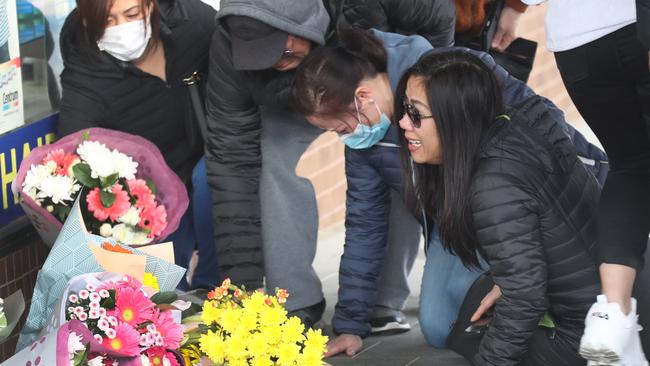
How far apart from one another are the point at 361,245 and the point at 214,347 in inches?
53.6

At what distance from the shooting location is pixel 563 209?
3.57m

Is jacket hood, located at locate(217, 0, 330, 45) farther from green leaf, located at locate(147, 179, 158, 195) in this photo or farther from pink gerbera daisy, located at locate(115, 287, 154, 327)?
pink gerbera daisy, located at locate(115, 287, 154, 327)

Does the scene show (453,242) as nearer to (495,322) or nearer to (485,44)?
(495,322)

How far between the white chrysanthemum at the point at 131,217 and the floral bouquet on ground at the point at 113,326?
0.67m

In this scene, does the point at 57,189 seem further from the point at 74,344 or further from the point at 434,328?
the point at 434,328

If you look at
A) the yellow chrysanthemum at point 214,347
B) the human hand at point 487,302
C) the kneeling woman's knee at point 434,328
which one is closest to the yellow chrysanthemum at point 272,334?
the yellow chrysanthemum at point 214,347

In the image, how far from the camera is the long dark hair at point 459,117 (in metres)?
3.51

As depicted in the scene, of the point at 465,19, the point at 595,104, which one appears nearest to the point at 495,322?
the point at 595,104

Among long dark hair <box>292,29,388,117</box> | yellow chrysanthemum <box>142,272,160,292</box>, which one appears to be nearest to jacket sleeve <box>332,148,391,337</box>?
long dark hair <box>292,29,388,117</box>

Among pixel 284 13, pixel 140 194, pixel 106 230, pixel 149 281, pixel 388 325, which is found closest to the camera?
pixel 149 281

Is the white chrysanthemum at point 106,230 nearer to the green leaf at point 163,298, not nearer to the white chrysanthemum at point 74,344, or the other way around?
the green leaf at point 163,298

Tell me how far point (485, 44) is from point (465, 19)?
0.46ft

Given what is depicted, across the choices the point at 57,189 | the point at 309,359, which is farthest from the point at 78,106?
the point at 309,359

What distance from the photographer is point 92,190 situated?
3736mm
